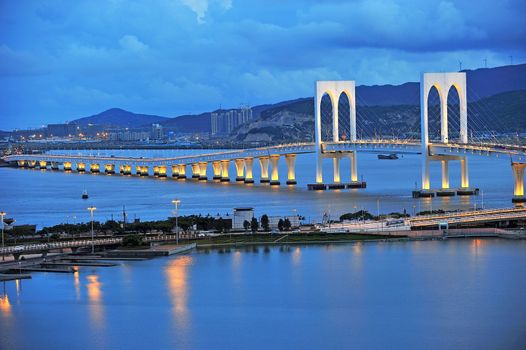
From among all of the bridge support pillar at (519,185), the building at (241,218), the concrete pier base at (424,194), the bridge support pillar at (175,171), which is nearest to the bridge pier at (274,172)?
the bridge support pillar at (175,171)

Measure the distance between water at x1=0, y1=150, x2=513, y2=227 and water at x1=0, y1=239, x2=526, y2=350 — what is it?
23.3 feet

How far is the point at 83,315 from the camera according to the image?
15.9m

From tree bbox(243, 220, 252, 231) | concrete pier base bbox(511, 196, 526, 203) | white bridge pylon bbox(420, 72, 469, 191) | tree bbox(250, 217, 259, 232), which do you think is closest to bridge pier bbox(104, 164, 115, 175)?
white bridge pylon bbox(420, 72, 469, 191)

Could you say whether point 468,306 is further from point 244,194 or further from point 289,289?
point 244,194

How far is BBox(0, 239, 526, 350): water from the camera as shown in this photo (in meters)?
14.3

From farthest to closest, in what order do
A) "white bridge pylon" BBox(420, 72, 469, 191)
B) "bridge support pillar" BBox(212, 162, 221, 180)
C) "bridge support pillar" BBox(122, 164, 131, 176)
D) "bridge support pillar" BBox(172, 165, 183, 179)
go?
"bridge support pillar" BBox(122, 164, 131, 176) < "bridge support pillar" BBox(172, 165, 183, 179) < "bridge support pillar" BBox(212, 162, 221, 180) < "white bridge pylon" BBox(420, 72, 469, 191)

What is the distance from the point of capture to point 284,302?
53.9 ft

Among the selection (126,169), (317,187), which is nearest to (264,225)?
(317,187)

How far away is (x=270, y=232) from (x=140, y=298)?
6.62 m

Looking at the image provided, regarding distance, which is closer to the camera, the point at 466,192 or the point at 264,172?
the point at 466,192

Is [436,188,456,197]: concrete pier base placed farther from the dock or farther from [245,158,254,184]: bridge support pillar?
the dock

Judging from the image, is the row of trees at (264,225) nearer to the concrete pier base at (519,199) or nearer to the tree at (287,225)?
the tree at (287,225)

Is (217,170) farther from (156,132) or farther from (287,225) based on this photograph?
(156,132)

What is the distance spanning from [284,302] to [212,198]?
16954 millimetres
